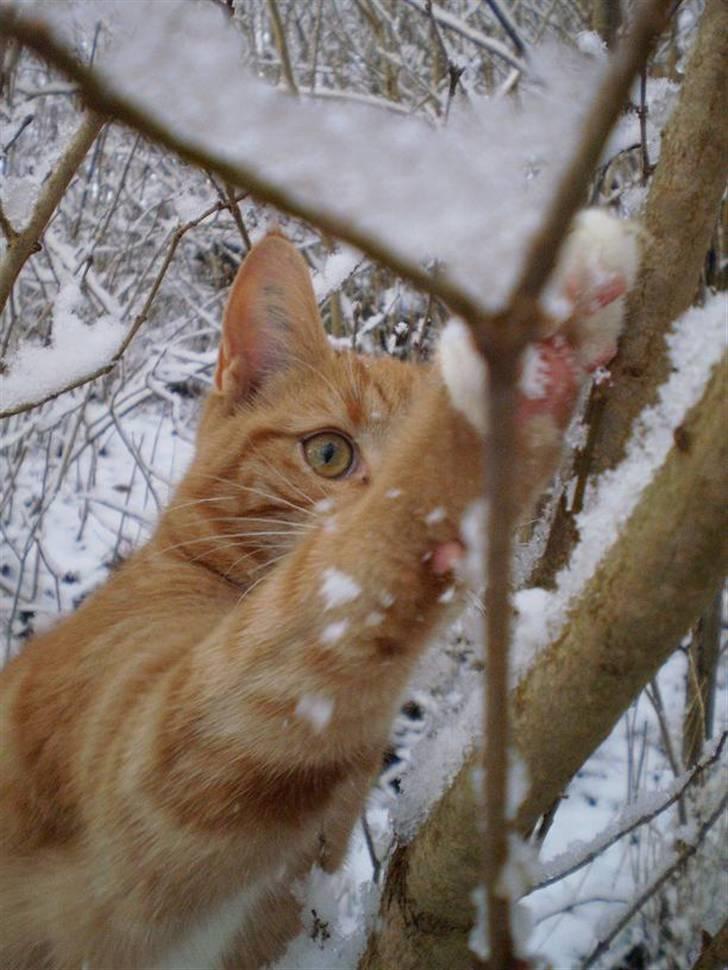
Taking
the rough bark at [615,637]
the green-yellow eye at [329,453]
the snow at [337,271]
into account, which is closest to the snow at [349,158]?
the rough bark at [615,637]

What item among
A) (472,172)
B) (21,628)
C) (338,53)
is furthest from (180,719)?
(338,53)

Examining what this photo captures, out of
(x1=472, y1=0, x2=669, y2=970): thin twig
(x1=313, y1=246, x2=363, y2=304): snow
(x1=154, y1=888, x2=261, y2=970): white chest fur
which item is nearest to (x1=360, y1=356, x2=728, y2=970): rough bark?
(x1=472, y1=0, x2=669, y2=970): thin twig

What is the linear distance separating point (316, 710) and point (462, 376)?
412 mm

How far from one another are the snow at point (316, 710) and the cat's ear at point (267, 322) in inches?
35.4

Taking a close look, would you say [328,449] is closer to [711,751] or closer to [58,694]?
[58,694]

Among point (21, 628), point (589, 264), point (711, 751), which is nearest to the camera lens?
point (589, 264)

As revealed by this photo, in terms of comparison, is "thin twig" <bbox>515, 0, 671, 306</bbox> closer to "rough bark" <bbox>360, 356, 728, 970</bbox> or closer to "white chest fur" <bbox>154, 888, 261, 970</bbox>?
"rough bark" <bbox>360, 356, 728, 970</bbox>

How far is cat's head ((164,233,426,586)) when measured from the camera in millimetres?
1545

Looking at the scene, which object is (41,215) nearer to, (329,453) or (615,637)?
(329,453)

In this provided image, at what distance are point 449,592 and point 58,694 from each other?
79cm

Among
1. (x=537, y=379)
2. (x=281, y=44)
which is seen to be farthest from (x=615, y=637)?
(x=281, y=44)

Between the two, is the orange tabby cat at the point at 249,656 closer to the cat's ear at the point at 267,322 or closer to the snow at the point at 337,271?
the cat's ear at the point at 267,322

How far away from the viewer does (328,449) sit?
1.63 meters

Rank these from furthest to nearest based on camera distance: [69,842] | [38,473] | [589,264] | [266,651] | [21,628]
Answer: [38,473] < [21,628] < [69,842] < [266,651] < [589,264]
